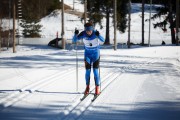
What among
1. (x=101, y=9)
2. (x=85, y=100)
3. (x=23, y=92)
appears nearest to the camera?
(x=85, y=100)

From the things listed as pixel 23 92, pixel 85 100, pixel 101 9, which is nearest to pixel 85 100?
pixel 85 100

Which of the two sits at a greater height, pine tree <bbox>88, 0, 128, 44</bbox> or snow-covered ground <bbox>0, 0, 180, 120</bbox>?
pine tree <bbox>88, 0, 128, 44</bbox>

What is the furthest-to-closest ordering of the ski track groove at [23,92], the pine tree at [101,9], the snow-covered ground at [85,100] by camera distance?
the pine tree at [101,9]
the ski track groove at [23,92]
the snow-covered ground at [85,100]

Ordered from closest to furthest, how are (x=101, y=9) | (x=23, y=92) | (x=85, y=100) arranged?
(x=85, y=100)
(x=23, y=92)
(x=101, y=9)

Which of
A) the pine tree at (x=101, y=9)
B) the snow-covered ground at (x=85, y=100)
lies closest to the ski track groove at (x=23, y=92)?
the snow-covered ground at (x=85, y=100)

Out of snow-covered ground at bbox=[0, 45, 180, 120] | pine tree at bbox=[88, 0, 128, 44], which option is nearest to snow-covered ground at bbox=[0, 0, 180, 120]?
snow-covered ground at bbox=[0, 45, 180, 120]

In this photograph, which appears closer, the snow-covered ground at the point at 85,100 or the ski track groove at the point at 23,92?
the snow-covered ground at the point at 85,100

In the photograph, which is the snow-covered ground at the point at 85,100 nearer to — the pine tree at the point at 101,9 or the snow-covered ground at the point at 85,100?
the snow-covered ground at the point at 85,100

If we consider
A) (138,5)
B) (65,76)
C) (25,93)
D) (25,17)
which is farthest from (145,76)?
(138,5)

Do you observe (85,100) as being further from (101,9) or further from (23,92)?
(101,9)

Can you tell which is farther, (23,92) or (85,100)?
(23,92)

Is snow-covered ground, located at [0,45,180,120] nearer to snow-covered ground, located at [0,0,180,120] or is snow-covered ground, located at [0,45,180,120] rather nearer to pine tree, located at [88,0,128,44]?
snow-covered ground, located at [0,0,180,120]

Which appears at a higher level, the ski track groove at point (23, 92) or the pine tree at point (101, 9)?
the pine tree at point (101, 9)

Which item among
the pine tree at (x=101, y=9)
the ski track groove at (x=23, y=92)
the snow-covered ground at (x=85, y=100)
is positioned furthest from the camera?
the pine tree at (x=101, y=9)
